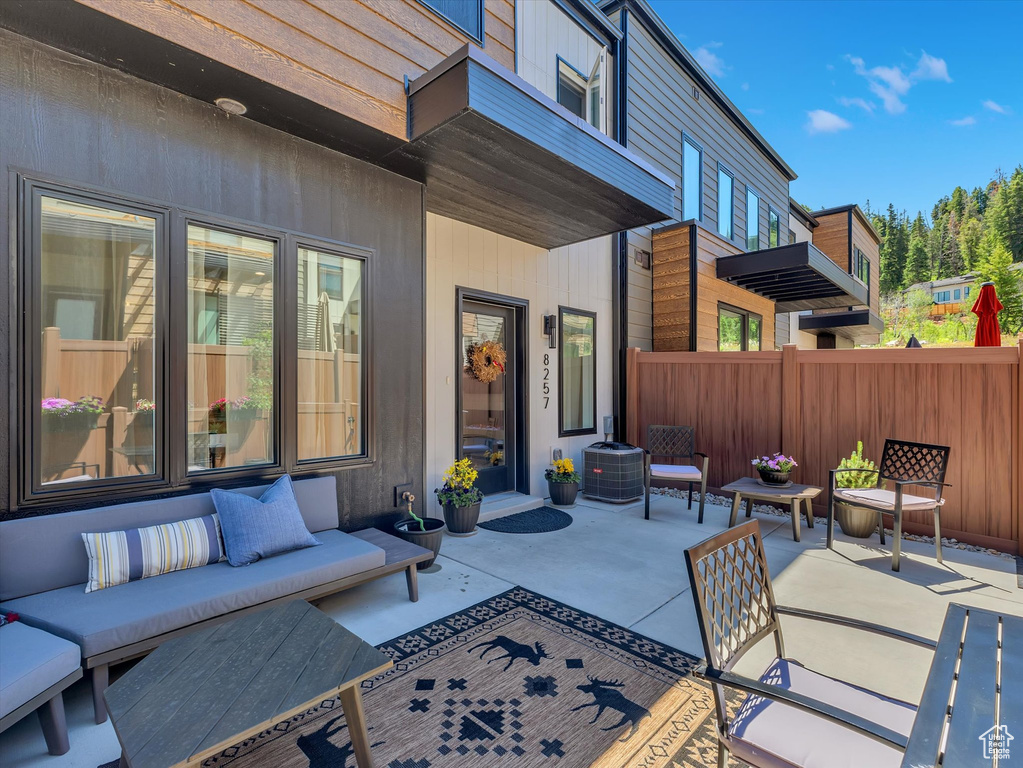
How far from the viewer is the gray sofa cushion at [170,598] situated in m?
2.00

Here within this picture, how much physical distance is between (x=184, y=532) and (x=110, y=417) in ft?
2.51

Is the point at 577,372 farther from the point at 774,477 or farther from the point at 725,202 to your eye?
the point at 725,202

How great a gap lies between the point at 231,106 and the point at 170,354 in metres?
1.52

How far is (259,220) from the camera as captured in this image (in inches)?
128

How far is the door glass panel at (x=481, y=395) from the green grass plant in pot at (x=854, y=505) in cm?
325

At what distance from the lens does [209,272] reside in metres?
3.12

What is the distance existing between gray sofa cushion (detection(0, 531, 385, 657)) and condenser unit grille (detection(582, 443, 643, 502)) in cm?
341

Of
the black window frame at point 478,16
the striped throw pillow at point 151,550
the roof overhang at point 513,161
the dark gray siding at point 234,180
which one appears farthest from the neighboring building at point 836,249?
the striped throw pillow at point 151,550

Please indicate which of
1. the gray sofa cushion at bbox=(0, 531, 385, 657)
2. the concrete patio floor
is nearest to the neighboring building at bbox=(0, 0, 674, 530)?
the gray sofa cushion at bbox=(0, 531, 385, 657)

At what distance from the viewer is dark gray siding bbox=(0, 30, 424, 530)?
2432 millimetres

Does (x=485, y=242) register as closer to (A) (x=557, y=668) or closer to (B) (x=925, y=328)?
(A) (x=557, y=668)

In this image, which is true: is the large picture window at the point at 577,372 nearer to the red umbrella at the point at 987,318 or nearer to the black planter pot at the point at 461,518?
the black planter pot at the point at 461,518

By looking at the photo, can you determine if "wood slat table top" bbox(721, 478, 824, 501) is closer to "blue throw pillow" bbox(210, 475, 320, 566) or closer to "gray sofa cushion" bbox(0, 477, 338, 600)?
"blue throw pillow" bbox(210, 475, 320, 566)

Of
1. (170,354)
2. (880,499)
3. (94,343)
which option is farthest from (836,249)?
(94,343)
